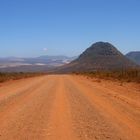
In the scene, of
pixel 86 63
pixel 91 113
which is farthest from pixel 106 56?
pixel 91 113

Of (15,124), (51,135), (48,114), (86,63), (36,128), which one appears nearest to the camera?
(51,135)

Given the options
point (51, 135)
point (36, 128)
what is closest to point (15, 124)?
point (36, 128)

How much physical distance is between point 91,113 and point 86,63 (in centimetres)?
18123

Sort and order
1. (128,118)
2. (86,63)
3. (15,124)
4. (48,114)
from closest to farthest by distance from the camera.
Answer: (15,124) < (128,118) < (48,114) < (86,63)

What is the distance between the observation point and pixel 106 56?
7702 inches

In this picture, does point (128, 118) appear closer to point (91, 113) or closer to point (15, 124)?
point (91, 113)

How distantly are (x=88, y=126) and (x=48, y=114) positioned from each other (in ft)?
9.41

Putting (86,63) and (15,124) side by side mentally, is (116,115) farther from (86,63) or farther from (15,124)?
(86,63)

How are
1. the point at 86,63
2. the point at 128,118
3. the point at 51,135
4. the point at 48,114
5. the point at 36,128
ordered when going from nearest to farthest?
the point at 51,135, the point at 36,128, the point at 128,118, the point at 48,114, the point at 86,63

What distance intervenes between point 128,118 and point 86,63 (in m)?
182

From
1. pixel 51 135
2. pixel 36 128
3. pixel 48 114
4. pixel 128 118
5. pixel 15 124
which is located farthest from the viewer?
pixel 48 114

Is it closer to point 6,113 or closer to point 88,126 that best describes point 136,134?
point 88,126

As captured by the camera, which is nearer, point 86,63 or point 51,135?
point 51,135

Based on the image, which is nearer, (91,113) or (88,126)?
(88,126)
